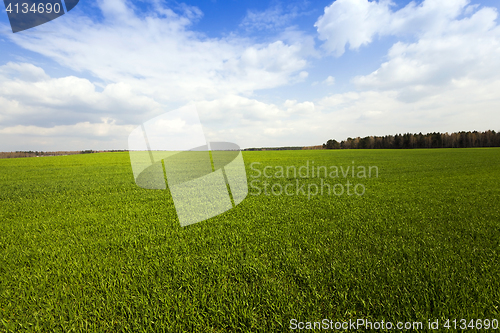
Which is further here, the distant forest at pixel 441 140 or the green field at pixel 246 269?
the distant forest at pixel 441 140

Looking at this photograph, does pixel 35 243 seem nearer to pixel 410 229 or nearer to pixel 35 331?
pixel 35 331

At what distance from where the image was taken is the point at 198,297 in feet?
8.93

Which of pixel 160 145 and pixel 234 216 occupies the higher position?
pixel 160 145

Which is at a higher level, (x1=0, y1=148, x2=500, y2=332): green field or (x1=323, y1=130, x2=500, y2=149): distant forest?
(x1=323, y1=130, x2=500, y2=149): distant forest

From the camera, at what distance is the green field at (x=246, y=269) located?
8.02ft

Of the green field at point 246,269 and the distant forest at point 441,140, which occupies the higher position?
the distant forest at point 441,140

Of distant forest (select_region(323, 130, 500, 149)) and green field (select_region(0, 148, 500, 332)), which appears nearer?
green field (select_region(0, 148, 500, 332))

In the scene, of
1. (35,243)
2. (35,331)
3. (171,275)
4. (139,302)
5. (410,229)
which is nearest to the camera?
(35,331)

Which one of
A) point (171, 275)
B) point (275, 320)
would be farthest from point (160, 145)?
point (275, 320)

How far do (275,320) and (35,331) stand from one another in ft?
8.37

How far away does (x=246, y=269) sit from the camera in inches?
130

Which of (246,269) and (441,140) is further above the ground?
(441,140)

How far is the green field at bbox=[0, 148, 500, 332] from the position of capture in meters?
2.44

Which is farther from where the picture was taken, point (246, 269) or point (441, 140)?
point (441, 140)
